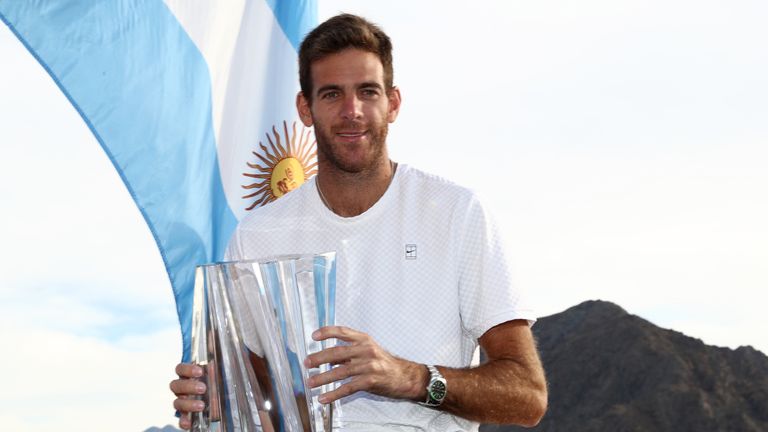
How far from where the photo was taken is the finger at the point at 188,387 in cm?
219

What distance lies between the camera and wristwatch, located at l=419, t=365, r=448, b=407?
2342mm

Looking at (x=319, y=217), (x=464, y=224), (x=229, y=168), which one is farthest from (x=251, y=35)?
(x=464, y=224)

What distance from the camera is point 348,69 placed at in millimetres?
3076

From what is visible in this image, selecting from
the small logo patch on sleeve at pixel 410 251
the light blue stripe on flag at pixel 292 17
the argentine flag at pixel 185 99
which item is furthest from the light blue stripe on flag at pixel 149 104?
the small logo patch on sleeve at pixel 410 251

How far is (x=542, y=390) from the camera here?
8.96ft

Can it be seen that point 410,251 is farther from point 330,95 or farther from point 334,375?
point 334,375

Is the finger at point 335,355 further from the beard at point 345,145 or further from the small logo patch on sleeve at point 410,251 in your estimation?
the beard at point 345,145

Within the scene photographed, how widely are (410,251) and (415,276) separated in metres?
0.08

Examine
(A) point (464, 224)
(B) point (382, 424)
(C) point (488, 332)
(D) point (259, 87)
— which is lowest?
(B) point (382, 424)

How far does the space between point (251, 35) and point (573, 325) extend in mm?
14114

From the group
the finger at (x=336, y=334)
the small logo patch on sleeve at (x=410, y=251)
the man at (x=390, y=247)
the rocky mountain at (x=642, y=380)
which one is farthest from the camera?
the rocky mountain at (x=642, y=380)

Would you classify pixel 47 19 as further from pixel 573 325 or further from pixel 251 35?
pixel 573 325

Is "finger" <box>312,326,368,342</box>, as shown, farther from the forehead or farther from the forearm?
the forehead

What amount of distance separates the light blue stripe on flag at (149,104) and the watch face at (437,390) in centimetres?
198
